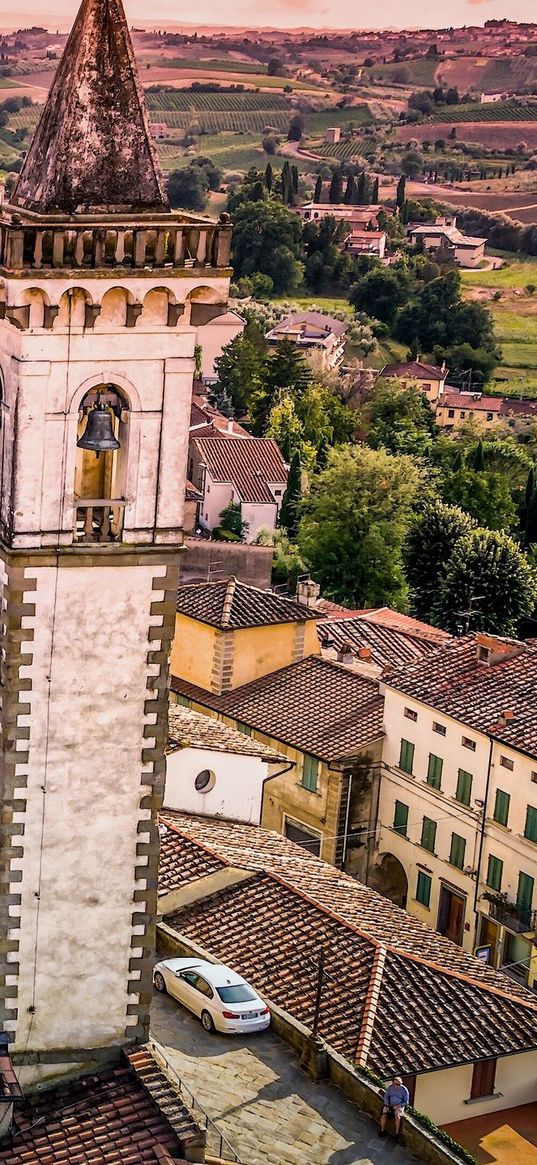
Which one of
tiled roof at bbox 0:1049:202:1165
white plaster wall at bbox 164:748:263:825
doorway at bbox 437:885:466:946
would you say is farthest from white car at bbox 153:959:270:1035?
doorway at bbox 437:885:466:946

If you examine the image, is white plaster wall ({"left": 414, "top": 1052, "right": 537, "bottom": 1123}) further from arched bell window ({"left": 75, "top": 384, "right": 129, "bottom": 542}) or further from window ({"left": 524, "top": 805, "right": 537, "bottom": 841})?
arched bell window ({"left": 75, "top": 384, "right": 129, "bottom": 542})

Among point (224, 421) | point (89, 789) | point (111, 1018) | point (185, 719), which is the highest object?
point (89, 789)

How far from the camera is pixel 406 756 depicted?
51562mm

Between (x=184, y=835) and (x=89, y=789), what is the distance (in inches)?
488

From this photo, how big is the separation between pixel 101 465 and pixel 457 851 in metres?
26.5

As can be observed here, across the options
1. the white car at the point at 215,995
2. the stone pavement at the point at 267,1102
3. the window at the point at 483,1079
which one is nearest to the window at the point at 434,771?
the window at the point at 483,1079

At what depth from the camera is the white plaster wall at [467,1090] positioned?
33.8 metres

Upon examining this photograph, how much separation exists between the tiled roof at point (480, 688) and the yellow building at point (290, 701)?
1.68 metres

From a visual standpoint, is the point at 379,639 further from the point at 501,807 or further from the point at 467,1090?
the point at 467,1090

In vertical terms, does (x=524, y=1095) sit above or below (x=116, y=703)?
below

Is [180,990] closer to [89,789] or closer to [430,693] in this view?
[89,789]

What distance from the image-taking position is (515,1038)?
34.5 metres

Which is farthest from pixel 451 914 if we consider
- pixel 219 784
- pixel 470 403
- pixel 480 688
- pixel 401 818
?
pixel 470 403

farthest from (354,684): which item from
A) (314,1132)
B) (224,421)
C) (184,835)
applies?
(224,421)
